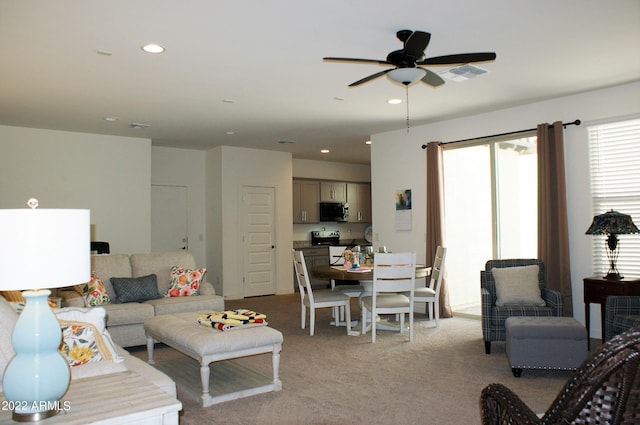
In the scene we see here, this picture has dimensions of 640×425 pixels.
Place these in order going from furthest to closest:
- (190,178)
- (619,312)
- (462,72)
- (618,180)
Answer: (190,178)
(618,180)
(462,72)
(619,312)

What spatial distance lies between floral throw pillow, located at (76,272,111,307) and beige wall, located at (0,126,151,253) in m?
2.64

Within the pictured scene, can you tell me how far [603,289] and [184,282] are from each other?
170 inches

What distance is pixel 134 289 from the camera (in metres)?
5.31

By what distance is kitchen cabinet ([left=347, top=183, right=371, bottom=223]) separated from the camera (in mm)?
11061

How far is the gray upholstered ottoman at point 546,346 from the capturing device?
3.89 metres

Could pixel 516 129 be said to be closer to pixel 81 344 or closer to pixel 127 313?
pixel 127 313

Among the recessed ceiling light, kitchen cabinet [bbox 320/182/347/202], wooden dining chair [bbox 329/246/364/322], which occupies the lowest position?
wooden dining chair [bbox 329/246/364/322]

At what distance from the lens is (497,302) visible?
4898mm

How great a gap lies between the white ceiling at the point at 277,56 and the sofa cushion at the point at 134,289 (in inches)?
77.1

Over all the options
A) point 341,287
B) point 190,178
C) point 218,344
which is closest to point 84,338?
point 218,344

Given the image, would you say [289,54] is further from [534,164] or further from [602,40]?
[534,164]

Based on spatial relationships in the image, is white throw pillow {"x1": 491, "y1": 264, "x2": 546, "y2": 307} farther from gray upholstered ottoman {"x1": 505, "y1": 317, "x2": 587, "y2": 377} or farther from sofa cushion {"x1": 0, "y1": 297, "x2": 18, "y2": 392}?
sofa cushion {"x1": 0, "y1": 297, "x2": 18, "y2": 392}

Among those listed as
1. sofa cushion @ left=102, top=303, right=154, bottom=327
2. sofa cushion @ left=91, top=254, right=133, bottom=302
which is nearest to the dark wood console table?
sofa cushion @ left=102, top=303, right=154, bottom=327

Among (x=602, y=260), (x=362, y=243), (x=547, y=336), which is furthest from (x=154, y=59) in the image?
(x=362, y=243)
